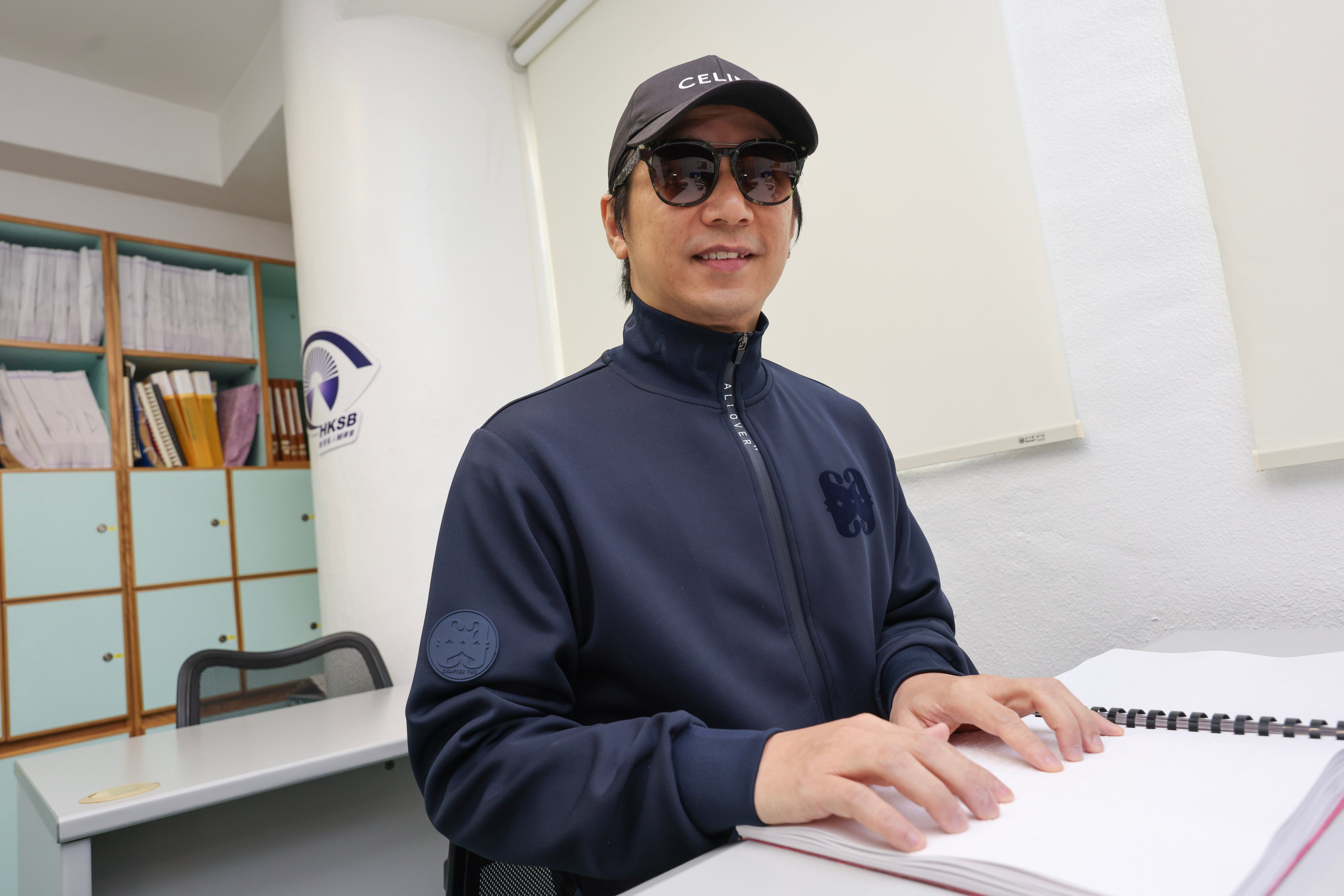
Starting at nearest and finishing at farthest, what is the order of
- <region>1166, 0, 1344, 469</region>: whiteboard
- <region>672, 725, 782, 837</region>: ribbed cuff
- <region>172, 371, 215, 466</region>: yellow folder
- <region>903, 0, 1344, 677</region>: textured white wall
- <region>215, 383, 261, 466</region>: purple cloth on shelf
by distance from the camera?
<region>672, 725, 782, 837</region>: ribbed cuff < <region>1166, 0, 1344, 469</region>: whiteboard < <region>903, 0, 1344, 677</region>: textured white wall < <region>172, 371, 215, 466</region>: yellow folder < <region>215, 383, 261, 466</region>: purple cloth on shelf

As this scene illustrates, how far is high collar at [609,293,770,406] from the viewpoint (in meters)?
1.01

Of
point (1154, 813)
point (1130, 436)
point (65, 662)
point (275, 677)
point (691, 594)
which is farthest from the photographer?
point (65, 662)

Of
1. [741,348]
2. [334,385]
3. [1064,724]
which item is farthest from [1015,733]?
[334,385]

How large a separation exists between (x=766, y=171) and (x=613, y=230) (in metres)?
0.23

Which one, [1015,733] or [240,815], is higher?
[1015,733]

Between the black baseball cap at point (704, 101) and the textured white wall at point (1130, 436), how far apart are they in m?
0.72

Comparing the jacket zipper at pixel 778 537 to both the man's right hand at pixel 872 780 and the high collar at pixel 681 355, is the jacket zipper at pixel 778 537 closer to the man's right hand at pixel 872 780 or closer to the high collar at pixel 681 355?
the high collar at pixel 681 355

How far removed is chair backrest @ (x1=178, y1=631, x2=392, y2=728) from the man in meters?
1.49

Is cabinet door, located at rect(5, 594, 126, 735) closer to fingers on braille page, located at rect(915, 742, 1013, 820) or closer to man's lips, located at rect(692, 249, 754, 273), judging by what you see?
man's lips, located at rect(692, 249, 754, 273)

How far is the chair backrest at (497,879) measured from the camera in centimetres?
84

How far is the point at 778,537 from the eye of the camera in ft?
3.11

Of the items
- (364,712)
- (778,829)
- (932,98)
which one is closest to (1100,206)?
(932,98)

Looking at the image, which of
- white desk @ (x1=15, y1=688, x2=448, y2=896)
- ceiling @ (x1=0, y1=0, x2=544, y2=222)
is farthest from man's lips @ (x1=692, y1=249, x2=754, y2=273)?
ceiling @ (x1=0, y1=0, x2=544, y2=222)

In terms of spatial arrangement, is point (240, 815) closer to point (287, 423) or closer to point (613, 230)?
point (613, 230)
